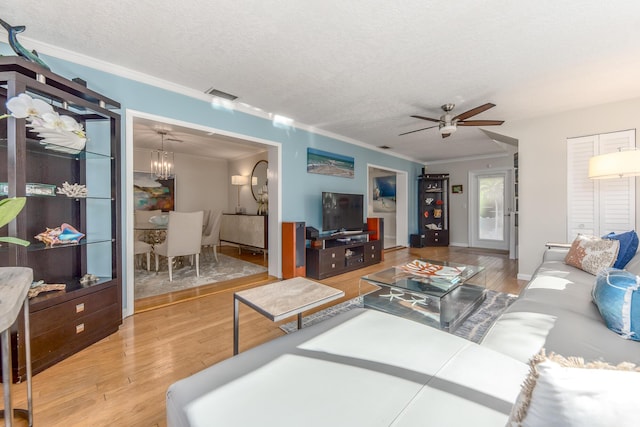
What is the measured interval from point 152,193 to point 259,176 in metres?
2.44

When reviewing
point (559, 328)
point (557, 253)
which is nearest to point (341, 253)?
point (557, 253)

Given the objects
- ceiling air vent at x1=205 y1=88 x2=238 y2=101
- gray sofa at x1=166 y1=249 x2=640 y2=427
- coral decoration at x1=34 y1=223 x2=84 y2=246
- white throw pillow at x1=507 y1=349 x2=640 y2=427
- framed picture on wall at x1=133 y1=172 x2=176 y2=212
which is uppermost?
ceiling air vent at x1=205 y1=88 x2=238 y2=101

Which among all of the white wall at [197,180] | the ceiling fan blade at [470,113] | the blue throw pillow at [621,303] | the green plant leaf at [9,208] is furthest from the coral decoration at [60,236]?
the white wall at [197,180]

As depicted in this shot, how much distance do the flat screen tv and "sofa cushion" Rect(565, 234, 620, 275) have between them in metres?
2.83

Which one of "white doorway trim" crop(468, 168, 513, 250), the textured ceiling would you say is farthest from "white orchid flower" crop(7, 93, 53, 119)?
"white doorway trim" crop(468, 168, 513, 250)

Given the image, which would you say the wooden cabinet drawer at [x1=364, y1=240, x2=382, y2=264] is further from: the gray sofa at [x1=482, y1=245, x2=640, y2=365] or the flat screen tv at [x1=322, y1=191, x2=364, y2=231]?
the gray sofa at [x1=482, y1=245, x2=640, y2=365]

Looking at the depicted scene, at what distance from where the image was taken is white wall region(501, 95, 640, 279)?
11.1ft

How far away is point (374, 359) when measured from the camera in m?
0.98

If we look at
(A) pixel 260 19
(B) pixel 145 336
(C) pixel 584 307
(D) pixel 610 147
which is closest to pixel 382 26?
(A) pixel 260 19

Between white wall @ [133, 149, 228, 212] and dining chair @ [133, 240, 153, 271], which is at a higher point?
white wall @ [133, 149, 228, 212]

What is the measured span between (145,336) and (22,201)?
5.50ft

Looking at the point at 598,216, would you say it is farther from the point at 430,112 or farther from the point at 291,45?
the point at 291,45

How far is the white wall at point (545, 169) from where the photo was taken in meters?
3.37

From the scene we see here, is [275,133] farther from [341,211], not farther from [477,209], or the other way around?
[477,209]
